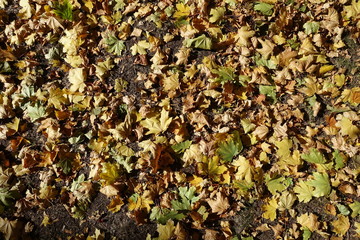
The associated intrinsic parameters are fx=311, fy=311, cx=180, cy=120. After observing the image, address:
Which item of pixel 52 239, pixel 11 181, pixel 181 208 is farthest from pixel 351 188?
pixel 11 181

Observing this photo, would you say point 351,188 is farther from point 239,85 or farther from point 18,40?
point 18,40

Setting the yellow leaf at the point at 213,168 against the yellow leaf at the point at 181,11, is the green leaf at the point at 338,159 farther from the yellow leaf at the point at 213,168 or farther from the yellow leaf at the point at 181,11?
the yellow leaf at the point at 181,11

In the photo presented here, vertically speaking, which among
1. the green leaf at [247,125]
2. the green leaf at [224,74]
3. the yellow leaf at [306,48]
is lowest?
the green leaf at [247,125]

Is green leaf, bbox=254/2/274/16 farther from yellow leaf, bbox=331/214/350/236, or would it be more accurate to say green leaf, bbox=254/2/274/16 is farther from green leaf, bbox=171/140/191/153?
yellow leaf, bbox=331/214/350/236

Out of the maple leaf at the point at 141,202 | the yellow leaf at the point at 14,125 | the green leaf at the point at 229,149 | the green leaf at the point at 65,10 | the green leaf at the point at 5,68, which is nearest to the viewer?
the maple leaf at the point at 141,202

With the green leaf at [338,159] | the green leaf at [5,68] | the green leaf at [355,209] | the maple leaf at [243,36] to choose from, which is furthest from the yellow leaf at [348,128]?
the green leaf at [5,68]

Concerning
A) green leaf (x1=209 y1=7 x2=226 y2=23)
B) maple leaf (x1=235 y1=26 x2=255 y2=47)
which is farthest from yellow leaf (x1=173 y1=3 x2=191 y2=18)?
maple leaf (x1=235 y1=26 x2=255 y2=47)
